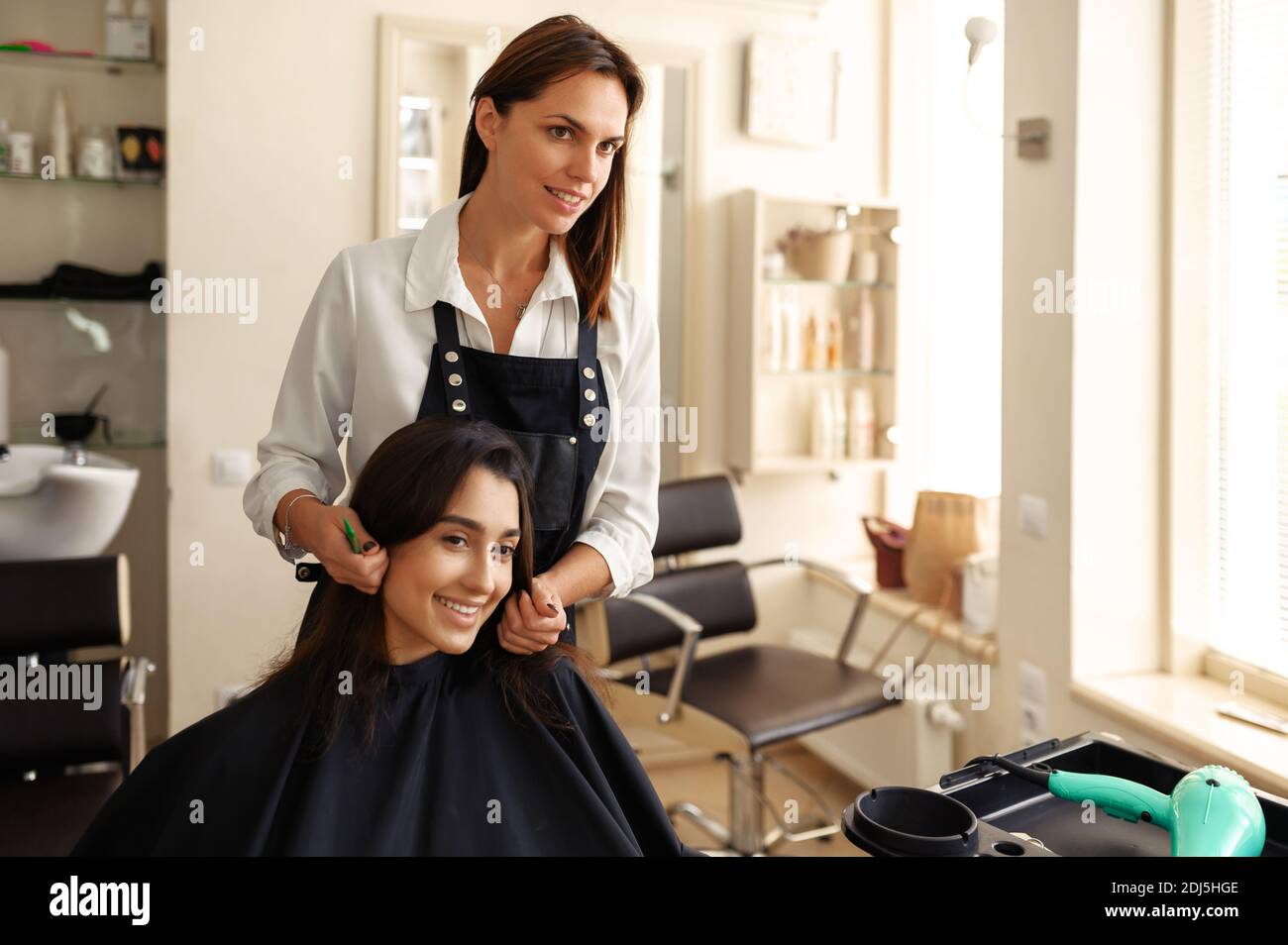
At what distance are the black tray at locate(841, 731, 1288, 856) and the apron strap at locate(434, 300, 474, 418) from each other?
0.67m

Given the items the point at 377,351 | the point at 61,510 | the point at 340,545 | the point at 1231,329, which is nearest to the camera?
the point at 340,545

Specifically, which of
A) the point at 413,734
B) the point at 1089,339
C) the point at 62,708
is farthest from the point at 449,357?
the point at 1089,339

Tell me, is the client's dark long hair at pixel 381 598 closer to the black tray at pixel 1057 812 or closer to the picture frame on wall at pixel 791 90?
the black tray at pixel 1057 812

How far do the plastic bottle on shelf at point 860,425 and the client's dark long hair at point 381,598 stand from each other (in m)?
2.30

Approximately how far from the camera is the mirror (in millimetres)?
3107

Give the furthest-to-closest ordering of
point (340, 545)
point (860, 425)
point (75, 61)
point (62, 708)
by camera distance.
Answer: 1. point (860, 425)
2. point (75, 61)
3. point (62, 708)
4. point (340, 545)

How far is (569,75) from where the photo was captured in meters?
1.29

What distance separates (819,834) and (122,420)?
2282 mm

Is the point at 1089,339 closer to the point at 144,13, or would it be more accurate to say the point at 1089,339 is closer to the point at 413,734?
the point at 413,734

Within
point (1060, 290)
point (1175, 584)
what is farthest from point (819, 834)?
point (1060, 290)

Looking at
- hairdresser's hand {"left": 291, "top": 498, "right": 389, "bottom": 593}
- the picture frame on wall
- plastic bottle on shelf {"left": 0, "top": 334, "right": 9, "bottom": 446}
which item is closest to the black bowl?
hairdresser's hand {"left": 291, "top": 498, "right": 389, "bottom": 593}

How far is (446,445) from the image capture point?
4.29 feet

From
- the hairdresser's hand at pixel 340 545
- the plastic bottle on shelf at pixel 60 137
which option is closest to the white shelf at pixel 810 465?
the plastic bottle on shelf at pixel 60 137

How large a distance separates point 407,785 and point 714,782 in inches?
91.4
